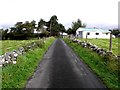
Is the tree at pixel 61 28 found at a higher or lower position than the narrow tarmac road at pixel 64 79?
higher

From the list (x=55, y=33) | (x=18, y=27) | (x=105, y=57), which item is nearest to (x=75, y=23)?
(x=55, y=33)

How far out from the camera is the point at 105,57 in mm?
19578

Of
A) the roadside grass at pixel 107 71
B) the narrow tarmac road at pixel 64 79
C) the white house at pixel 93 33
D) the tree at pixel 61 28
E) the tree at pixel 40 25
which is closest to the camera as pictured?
the narrow tarmac road at pixel 64 79

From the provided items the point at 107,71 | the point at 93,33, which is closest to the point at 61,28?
the point at 93,33

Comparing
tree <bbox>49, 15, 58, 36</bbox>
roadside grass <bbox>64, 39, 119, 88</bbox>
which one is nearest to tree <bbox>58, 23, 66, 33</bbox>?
tree <bbox>49, 15, 58, 36</bbox>

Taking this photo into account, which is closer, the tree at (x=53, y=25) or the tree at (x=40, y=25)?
the tree at (x=40, y=25)

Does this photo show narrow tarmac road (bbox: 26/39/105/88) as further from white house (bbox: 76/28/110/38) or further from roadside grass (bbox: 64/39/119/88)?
white house (bbox: 76/28/110/38)

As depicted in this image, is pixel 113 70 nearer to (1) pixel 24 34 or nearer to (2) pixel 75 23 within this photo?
(1) pixel 24 34

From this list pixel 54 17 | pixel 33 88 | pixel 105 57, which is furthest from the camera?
pixel 54 17

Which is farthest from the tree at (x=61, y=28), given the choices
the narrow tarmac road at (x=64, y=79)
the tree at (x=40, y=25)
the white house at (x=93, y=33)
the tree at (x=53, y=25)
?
the narrow tarmac road at (x=64, y=79)

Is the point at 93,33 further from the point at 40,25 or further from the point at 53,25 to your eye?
the point at 53,25

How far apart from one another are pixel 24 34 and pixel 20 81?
84.5 m

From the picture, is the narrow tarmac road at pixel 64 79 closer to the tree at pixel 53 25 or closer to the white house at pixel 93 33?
the white house at pixel 93 33

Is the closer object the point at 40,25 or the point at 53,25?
the point at 40,25
